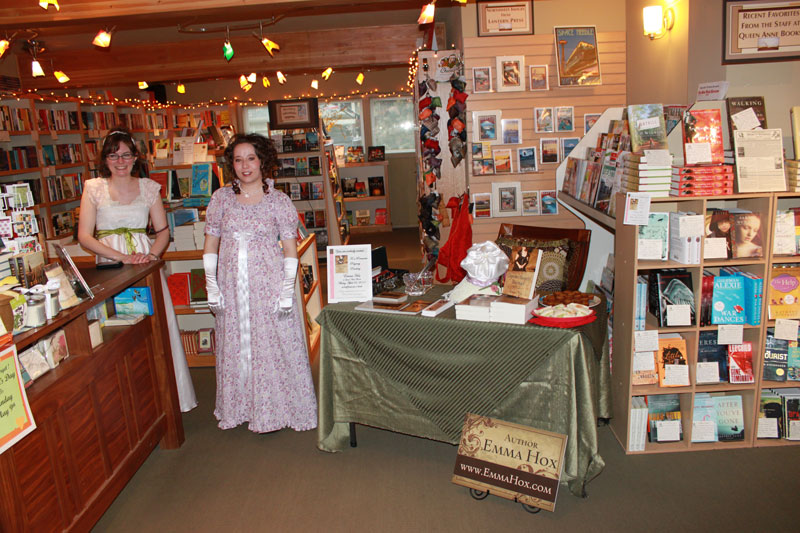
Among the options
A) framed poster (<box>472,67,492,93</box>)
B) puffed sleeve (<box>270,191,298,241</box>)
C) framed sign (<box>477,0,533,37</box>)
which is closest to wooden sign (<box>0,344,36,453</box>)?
puffed sleeve (<box>270,191,298,241</box>)

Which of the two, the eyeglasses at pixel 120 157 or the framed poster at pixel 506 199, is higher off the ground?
the eyeglasses at pixel 120 157

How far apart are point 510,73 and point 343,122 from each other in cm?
664

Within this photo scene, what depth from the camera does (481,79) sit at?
5.12 meters

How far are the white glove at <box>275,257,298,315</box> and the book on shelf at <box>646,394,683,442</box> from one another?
2022 mm

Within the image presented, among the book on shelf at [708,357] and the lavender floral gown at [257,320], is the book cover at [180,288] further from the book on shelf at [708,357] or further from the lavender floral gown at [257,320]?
the book on shelf at [708,357]

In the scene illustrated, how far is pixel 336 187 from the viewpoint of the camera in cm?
876

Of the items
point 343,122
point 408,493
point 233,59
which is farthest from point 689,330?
point 343,122

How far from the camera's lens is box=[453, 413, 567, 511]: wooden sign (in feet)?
8.57

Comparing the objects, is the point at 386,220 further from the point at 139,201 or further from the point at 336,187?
the point at 139,201

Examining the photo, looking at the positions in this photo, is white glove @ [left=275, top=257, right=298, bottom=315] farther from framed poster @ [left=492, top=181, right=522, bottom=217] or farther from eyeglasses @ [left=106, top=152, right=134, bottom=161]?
framed poster @ [left=492, top=181, right=522, bottom=217]

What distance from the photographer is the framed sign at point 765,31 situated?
3.29 meters

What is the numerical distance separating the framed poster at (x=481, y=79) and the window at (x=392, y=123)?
6.09 m

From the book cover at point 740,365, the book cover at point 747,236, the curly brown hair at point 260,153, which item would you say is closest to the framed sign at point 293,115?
the curly brown hair at point 260,153

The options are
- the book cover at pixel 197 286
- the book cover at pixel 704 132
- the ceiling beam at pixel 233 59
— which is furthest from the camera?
the ceiling beam at pixel 233 59
